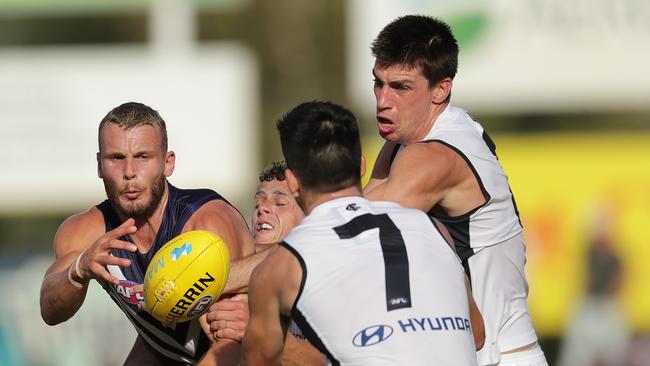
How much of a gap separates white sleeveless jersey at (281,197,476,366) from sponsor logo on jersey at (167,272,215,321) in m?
1.04

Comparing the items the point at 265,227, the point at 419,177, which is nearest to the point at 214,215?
the point at 265,227

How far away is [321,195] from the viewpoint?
5746 mm

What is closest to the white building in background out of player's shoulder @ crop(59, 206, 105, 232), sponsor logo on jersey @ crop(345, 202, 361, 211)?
player's shoulder @ crop(59, 206, 105, 232)

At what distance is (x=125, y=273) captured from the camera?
24.2 ft

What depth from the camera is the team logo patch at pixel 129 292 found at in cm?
712

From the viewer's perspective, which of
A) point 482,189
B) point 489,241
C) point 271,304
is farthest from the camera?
point 489,241

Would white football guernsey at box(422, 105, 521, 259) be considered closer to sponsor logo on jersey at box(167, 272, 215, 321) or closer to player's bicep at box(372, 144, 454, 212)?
player's bicep at box(372, 144, 454, 212)

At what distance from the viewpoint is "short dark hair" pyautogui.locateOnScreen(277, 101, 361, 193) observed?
18.7ft

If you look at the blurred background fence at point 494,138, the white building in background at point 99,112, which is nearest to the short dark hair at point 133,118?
the blurred background fence at point 494,138

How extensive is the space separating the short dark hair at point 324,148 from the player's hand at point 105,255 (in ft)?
3.68

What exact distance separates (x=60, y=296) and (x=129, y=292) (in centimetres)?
44

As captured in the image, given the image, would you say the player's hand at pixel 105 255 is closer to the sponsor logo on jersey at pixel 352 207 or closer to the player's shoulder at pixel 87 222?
the player's shoulder at pixel 87 222

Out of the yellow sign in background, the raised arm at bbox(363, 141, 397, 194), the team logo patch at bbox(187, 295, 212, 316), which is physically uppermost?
the raised arm at bbox(363, 141, 397, 194)

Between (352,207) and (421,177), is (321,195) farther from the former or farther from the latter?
(421,177)
